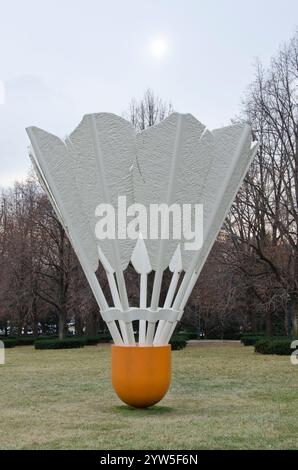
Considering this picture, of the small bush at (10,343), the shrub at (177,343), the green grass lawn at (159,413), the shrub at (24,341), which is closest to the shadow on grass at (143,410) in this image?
the green grass lawn at (159,413)

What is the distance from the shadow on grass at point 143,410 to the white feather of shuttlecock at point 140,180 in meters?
0.89

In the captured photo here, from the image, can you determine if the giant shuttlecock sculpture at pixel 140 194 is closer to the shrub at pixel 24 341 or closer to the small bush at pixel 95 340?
the small bush at pixel 95 340

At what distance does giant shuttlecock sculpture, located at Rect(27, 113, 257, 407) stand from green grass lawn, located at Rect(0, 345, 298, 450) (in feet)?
2.41

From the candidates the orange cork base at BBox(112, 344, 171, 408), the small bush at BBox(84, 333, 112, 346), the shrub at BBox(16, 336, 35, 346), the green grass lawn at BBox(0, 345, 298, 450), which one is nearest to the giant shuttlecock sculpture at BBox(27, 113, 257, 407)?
the orange cork base at BBox(112, 344, 171, 408)

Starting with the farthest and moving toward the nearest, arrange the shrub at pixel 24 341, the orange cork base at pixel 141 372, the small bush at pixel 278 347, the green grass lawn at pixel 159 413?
the shrub at pixel 24 341 → the small bush at pixel 278 347 → the orange cork base at pixel 141 372 → the green grass lawn at pixel 159 413

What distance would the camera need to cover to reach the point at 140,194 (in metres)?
7.82

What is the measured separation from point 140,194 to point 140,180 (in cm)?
18

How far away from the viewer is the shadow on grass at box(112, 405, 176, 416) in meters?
7.75

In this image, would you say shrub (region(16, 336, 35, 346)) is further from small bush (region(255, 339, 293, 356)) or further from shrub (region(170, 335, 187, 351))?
small bush (region(255, 339, 293, 356))

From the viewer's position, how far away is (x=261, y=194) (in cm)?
2064

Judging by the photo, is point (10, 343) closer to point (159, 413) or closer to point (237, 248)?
point (237, 248)

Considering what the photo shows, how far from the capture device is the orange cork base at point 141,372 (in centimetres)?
748

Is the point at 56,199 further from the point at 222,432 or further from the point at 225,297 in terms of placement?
the point at 225,297
